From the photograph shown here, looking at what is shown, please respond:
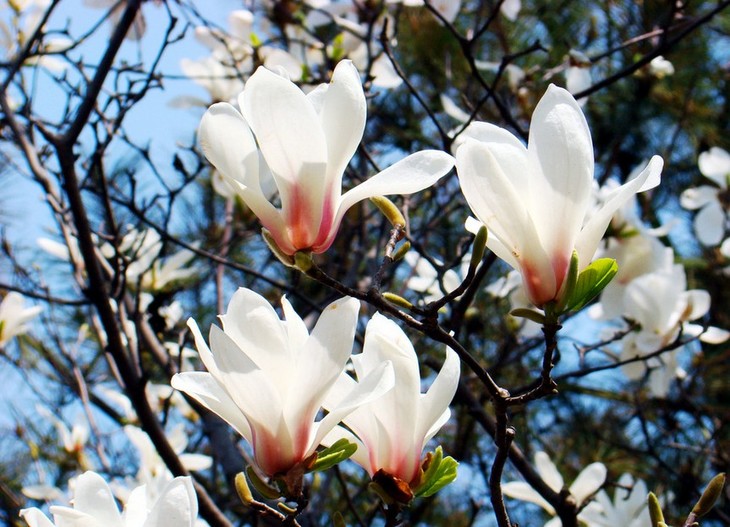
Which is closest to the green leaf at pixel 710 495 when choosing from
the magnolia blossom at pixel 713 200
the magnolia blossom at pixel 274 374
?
the magnolia blossom at pixel 274 374

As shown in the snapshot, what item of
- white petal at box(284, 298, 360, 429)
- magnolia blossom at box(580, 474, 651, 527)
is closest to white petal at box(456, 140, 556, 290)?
white petal at box(284, 298, 360, 429)

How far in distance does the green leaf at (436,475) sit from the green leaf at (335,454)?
0.06 m

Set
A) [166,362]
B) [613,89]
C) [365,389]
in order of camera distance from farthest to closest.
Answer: [613,89]
[166,362]
[365,389]

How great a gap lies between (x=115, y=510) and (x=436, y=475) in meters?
0.24

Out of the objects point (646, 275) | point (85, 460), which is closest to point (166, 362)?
point (85, 460)

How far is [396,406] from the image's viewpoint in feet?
2.03

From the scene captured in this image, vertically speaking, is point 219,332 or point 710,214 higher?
point 710,214

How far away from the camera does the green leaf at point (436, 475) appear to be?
0.63 metres

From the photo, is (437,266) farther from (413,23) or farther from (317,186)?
(413,23)

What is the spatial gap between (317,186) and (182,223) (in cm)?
248

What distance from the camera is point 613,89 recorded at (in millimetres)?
3523

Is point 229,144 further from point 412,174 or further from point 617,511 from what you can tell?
point 617,511

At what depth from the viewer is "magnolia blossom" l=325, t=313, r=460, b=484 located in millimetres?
612

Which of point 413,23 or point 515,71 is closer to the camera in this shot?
point 515,71
